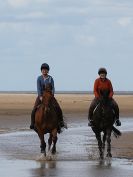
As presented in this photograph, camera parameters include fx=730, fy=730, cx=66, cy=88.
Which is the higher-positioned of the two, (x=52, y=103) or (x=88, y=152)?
(x=52, y=103)

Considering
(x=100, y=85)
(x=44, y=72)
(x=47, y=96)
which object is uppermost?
(x=44, y=72)

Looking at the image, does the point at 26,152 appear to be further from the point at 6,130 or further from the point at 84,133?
the point at 6,130

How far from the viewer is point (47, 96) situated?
62.3ft

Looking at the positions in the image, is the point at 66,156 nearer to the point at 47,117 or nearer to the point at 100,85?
the point at 47,117

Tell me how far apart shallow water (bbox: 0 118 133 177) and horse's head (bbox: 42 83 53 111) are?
4.50ft

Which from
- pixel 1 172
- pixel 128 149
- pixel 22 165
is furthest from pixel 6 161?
pixel 128 149

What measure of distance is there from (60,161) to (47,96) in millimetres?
1739

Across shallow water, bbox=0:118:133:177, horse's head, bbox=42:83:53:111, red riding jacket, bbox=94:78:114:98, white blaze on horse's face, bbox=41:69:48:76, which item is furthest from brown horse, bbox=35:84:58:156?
red riding jacket, bbox=94:78:114:98

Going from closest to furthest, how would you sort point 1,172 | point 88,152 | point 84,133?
point 1,172 → point 88,152 → point 84,133

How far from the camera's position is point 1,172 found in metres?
16.0

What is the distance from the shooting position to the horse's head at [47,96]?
18953 mm

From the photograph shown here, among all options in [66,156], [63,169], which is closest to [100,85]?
[66,156]

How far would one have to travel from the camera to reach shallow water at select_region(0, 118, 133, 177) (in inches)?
629

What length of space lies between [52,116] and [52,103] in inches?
13.6
